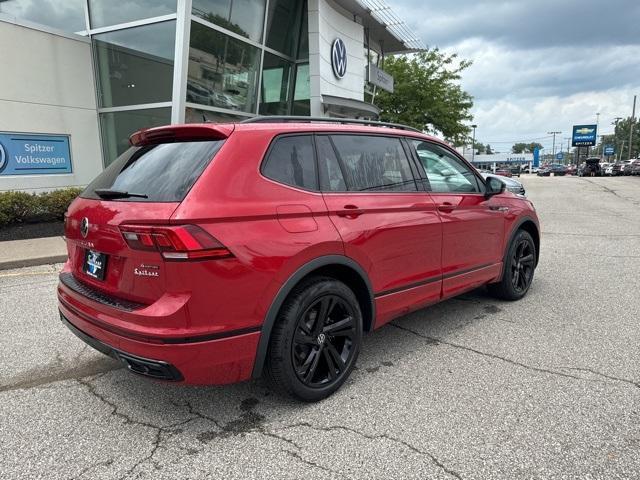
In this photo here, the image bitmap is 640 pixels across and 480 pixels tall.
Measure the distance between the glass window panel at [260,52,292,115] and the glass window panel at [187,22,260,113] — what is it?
52 centimetres

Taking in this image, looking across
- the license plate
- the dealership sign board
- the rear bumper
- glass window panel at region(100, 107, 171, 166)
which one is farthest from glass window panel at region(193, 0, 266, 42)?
the rear bumper

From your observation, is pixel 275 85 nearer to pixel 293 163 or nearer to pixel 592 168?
pixel 293 163

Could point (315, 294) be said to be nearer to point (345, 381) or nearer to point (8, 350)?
point (345, 381)

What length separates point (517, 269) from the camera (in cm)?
517

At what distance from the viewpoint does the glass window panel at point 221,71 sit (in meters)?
11.8

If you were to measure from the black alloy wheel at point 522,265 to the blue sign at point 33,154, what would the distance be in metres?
11.0

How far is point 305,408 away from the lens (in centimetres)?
303

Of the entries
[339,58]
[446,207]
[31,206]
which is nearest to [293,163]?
[446,207]

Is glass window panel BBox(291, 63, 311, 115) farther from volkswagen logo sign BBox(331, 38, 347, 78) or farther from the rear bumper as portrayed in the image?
the rear bumper

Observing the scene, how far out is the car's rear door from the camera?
3195mm

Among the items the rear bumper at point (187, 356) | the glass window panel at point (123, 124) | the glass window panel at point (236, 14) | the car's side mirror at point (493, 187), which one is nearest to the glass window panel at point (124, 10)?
the glass window panel at point (236, 14)

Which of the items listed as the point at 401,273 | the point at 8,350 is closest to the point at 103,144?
the point at 8,350

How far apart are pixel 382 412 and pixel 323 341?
0.56m

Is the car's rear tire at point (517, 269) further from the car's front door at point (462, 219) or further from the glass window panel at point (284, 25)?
the glass window panel at point (284, 25)
